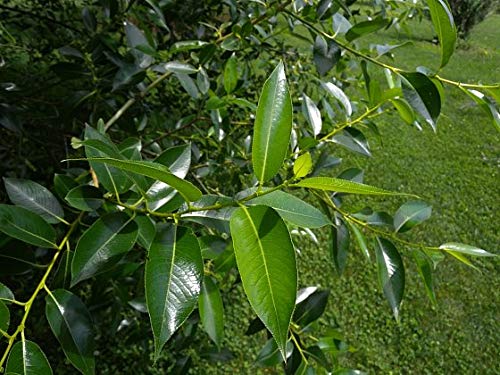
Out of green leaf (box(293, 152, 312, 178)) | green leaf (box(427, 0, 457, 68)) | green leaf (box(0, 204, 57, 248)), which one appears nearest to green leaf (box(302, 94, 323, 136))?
green leaf (box(427, 0, 457, 68))

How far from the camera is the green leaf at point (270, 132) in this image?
21.8 inches

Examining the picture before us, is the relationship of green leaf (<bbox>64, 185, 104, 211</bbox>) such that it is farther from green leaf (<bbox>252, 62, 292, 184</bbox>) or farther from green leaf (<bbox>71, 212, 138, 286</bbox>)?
green leaf (<bbox>252, 62, 292, 184</bbox>)

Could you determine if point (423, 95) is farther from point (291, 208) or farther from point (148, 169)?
point (148, 169)

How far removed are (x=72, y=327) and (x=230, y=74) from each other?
85cm

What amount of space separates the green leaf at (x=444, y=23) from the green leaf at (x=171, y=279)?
0.47 meters

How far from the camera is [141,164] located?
453 millimetres

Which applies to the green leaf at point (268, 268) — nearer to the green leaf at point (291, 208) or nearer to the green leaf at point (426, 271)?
the green leaf at point (291, 208)

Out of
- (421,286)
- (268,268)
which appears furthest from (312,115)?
(421,286)

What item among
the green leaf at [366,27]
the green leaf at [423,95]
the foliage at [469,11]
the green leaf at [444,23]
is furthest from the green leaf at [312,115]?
the foliage at [469,11]

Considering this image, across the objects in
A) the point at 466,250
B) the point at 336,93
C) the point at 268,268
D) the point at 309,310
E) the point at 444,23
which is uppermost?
the point at 444,23

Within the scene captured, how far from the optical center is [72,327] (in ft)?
2.25

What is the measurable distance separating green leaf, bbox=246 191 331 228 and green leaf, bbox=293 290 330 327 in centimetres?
59

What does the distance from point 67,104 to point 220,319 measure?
3.13ft

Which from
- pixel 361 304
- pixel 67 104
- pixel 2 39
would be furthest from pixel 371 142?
pixel 67 104
